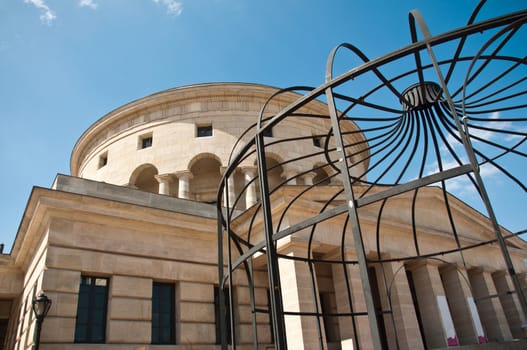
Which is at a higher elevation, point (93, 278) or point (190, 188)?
point (190, 188)

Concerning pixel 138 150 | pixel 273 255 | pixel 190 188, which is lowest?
pixel 273 255

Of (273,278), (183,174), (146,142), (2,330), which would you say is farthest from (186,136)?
(273,278)

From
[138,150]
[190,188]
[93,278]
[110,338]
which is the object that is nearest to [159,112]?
[138,150]

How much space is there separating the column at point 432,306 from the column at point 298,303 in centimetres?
678

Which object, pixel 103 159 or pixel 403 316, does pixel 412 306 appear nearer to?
pixel 403 316

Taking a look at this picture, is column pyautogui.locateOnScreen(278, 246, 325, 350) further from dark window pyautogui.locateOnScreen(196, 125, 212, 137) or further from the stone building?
dark window pyautogui.locateOnScreen(196, 125, 212, 137)

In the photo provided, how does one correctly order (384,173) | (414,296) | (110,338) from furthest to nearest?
(414,296)
(110,338)
(384,173)

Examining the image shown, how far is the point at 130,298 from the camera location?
16.0 metres

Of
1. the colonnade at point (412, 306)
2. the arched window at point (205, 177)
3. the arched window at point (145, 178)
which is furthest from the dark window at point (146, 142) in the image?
the colonnade at point (412, 306)

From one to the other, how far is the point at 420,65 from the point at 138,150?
25172 millimetres

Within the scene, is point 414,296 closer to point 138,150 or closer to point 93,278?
point 93,278

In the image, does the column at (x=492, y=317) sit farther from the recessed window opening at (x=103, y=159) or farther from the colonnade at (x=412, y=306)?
the recessed window opening at (x=103, y=159)

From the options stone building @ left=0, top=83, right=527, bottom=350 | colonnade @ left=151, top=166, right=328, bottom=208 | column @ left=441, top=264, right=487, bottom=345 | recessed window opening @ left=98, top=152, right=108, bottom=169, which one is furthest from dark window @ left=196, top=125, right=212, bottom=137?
column @ left=441, top=264, right=487, bottom=345

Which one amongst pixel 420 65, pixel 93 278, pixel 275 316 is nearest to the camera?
pixel 275 316
